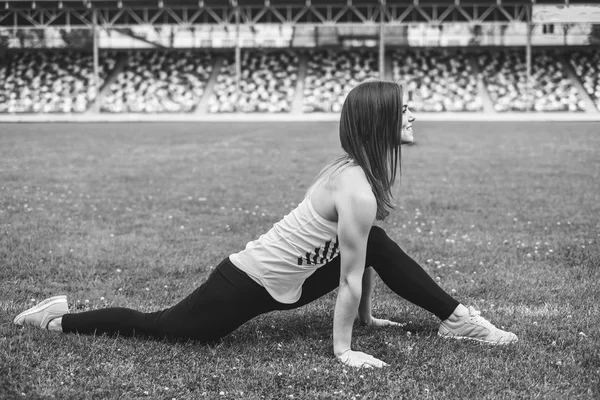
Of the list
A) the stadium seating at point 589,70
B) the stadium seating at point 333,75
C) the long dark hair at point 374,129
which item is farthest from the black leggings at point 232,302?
the stadium seating at point 589,70

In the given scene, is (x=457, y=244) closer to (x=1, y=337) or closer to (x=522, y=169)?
(x=1, y=337)

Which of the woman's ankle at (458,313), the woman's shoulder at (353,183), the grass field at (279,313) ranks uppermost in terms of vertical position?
the woman's shoulder at (353,183)

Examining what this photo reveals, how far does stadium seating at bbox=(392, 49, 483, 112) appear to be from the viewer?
34969 millimetres

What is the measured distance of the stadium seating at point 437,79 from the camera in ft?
115

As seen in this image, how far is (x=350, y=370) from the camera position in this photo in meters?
3.75

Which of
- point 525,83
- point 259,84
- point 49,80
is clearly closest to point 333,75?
point 259,84

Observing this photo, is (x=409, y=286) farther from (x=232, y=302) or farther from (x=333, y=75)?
(x=333, y=75)

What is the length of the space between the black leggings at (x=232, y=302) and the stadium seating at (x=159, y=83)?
105 ft

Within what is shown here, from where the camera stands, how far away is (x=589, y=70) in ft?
123

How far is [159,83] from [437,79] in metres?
14.7

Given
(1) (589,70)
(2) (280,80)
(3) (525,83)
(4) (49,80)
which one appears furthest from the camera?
(4) (49,80)

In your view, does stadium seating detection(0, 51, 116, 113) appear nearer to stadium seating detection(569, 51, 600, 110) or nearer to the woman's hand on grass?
stadium seating detection(569, 51, 600, 110)

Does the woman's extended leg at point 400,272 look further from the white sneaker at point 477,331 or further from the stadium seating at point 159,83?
the stadium seating at point 159,83

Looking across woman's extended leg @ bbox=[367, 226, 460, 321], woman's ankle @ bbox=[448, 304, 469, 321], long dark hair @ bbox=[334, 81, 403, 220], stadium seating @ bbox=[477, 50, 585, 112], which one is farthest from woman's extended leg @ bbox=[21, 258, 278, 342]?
stadium seating @ bbox=[477, 50, 585, 112]
